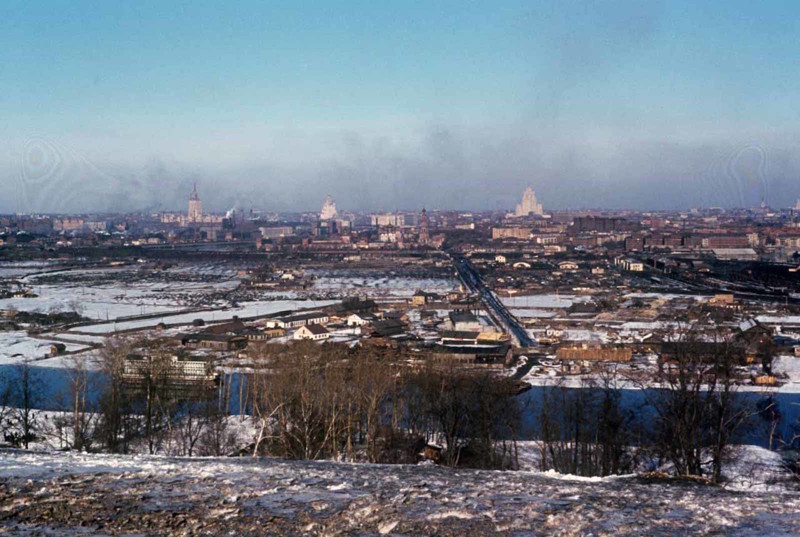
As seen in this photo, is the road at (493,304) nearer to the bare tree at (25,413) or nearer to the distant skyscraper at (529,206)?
the bare tree at (25,413)

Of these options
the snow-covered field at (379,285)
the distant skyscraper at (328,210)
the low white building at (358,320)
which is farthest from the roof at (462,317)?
the distant skyscraper at (328,210)

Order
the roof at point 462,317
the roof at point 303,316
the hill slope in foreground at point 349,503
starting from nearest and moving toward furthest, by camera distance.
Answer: the hill slope in foreground at point 349,503 < the roof at point 462,317 < the roof at point 303,316

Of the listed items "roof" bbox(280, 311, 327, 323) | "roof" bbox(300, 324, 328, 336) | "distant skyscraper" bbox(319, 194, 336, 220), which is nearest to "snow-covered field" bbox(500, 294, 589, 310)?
"roof" bbox(280, 311, 327, 323)

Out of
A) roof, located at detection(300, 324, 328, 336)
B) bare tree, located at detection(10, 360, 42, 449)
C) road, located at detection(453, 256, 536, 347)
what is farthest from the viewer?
road, located at detection(453, 256, 536, 347)

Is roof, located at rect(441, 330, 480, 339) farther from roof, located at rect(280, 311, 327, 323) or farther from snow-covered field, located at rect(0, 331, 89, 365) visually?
snow-covered field, located at rect(0, 331, 89, 365)

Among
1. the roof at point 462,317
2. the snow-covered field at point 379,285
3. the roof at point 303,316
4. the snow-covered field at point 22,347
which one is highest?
the roof at point 462,317

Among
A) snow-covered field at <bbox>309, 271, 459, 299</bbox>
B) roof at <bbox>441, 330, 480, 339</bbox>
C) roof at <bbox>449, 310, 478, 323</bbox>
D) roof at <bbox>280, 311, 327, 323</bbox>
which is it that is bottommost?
snow-covered field at <bbox>309, 271, 459, 299</bbox>
